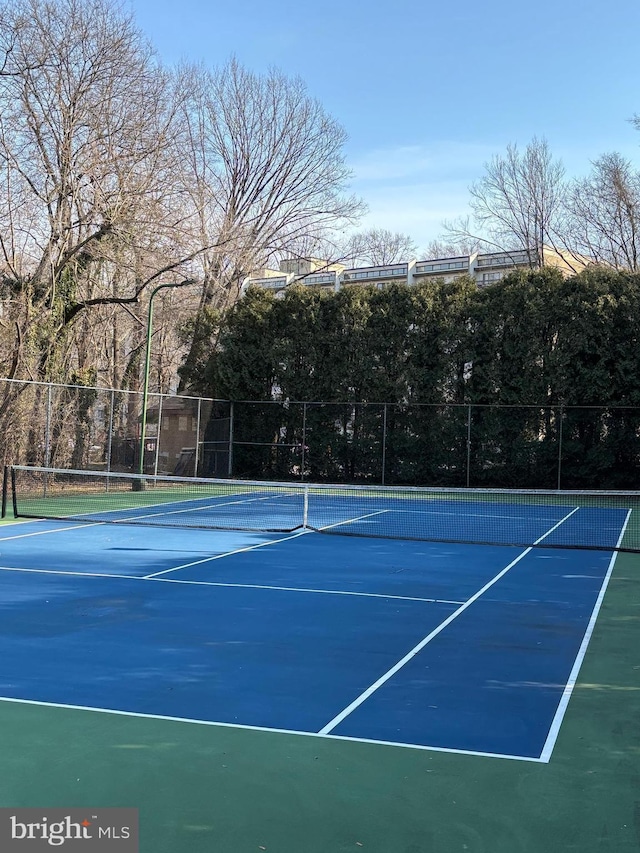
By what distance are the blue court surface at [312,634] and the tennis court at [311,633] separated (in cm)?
3

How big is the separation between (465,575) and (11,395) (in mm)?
13373

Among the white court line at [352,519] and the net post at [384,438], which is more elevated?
the net post at [384,438]

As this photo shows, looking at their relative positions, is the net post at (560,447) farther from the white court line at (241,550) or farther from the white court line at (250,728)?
the white court line at (250,728)

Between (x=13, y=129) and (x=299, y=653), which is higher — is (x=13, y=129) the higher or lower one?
the higher one

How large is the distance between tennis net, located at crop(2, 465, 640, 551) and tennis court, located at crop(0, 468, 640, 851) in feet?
0.73

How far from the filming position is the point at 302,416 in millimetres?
29250

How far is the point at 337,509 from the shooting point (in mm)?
21000

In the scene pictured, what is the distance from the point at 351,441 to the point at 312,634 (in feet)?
65.4

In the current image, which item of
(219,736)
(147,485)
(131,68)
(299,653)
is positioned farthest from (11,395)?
(219,736)

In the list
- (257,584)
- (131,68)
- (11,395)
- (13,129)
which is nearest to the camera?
(257,584)

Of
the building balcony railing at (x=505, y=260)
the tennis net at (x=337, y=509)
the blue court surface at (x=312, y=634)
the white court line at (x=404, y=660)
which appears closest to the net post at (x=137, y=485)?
the tennis net at (x=337, y=509)

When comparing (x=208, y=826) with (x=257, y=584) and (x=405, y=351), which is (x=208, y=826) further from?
(x=405, y=351)

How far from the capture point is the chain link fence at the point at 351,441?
947 inches

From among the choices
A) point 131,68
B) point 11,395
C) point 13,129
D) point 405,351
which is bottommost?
point 11,395
